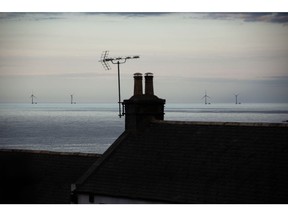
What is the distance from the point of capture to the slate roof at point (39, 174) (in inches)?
681

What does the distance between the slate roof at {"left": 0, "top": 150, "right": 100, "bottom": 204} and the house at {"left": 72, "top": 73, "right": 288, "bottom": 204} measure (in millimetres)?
1515

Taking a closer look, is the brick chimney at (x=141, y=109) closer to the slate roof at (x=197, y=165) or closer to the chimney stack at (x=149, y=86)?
the chimney stack at (x=149, y=86)

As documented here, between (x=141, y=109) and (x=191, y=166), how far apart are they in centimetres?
325

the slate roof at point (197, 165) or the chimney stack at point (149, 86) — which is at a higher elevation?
the chimney stack at point (149, 86)

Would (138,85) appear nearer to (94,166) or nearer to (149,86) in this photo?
(149,86)

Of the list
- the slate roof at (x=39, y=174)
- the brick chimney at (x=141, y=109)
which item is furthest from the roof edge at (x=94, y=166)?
the slate roof at (x=39, y=174)

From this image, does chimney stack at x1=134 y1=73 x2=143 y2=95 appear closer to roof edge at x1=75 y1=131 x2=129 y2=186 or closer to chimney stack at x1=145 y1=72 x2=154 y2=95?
chimney stack at x1=145 y1=72 x2=154 y2=95

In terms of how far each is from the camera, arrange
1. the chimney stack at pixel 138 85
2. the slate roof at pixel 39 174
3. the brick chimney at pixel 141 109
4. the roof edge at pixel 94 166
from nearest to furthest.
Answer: the roof edge at pixel 94 166
the slate roof at pixel 39 174
the brick chimney at pixel 141 109
the chimney stack at pixel 138 85

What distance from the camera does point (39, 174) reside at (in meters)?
18.5

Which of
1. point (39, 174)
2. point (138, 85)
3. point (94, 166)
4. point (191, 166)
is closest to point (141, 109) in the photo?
point (138, 85)

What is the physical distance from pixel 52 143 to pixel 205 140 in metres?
53.7

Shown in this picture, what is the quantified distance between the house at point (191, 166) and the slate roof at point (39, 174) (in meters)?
1.52

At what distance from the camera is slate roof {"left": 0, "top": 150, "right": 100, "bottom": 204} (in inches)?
681

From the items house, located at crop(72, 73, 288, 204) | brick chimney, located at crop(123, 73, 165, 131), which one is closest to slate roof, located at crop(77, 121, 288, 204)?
house, located at crop(72, 73, 288, 204)
